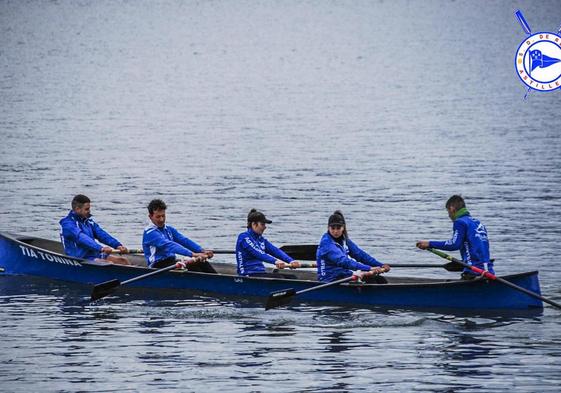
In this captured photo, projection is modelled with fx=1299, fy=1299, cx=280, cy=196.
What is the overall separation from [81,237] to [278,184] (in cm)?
1996

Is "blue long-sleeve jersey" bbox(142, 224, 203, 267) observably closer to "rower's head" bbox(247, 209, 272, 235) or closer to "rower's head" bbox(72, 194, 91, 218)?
"rower's head" bbox(247, 209, 272, 235)

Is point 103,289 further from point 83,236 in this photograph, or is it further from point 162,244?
point 83,236

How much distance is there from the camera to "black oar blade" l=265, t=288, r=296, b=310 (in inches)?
1010

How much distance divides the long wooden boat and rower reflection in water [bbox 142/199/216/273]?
350 millimetres

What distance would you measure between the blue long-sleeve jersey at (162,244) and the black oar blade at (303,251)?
2067 mm

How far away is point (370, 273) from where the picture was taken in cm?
2572

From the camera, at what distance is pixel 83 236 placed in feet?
95.7

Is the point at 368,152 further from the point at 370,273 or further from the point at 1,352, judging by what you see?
the point at 1,352

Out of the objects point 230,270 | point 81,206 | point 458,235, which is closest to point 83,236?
point 81,206

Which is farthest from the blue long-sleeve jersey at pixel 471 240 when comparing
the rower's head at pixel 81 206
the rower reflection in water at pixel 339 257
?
the rower's head at pixel 81 206

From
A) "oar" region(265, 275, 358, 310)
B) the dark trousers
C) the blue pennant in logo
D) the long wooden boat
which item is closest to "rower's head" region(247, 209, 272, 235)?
the long wooden boat

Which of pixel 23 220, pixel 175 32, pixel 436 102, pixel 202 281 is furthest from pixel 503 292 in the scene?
pixel 175 32

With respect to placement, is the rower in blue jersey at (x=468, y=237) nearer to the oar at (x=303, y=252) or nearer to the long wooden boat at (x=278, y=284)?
the long wooden boat at (x=278, y=284)

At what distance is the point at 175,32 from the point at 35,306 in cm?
13289
